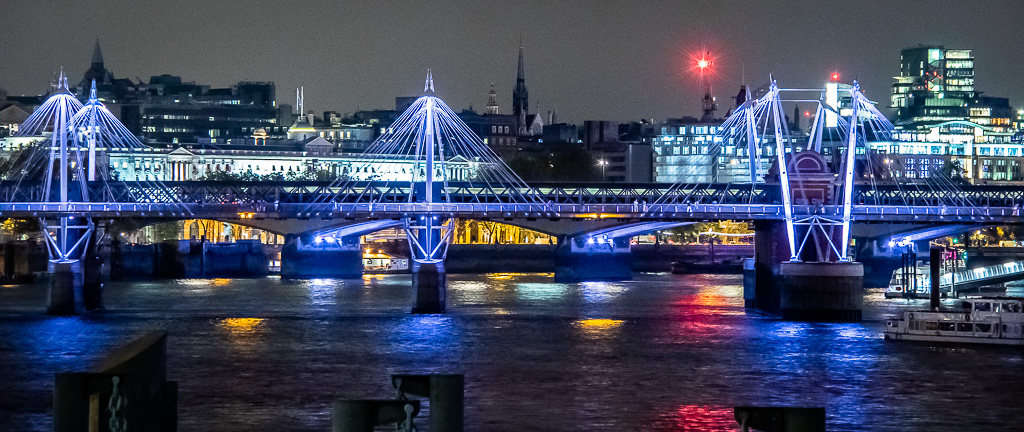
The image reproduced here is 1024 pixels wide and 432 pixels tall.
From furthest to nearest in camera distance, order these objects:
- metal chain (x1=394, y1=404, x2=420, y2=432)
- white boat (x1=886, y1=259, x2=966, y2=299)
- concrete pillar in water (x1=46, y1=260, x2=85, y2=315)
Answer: white boat (x1=886, y1=259, x2=966, y2=299), concrete pillar in water (x1=46, y1=260, x2=85, y2=315), metal chain (x1=394, y1=404, x2=420, y2=432)

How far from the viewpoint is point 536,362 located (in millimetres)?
44594

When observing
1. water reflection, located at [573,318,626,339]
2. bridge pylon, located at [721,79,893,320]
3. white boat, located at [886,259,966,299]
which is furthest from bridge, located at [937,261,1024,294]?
water reflection, located at [573,318,626,339]

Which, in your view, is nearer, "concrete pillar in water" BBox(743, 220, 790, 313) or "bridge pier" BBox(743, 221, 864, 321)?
"bridge pier" BBox(743, 221, 864, 321)

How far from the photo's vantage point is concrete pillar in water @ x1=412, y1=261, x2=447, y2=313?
60.9 m

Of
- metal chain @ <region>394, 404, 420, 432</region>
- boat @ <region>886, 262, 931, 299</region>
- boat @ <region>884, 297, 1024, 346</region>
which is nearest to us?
metal chain @ <region>394, 404, 420, 432</region>

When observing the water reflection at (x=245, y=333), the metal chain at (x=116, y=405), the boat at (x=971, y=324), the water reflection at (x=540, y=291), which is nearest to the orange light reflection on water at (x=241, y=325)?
the water reflection at (x=245, y=333)

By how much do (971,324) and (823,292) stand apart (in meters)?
8.37

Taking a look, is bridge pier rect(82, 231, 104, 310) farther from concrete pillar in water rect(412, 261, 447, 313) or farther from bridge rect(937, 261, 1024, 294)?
bridge rect(937, 261, 1024, 294)

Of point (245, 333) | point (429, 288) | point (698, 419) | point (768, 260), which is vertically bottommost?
point (698, 419)

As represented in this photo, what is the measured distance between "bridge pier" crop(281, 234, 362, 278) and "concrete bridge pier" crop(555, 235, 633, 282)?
37.4 feet

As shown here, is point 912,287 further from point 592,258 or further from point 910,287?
point 592,258

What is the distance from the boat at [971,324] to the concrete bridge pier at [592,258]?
166 feet

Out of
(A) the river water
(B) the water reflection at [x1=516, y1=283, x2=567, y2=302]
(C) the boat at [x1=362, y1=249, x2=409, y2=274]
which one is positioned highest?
(C) the boat at [x1=362, y1=249, x2=409, y2=274]

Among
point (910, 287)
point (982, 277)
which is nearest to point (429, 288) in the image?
point (910, 287)
